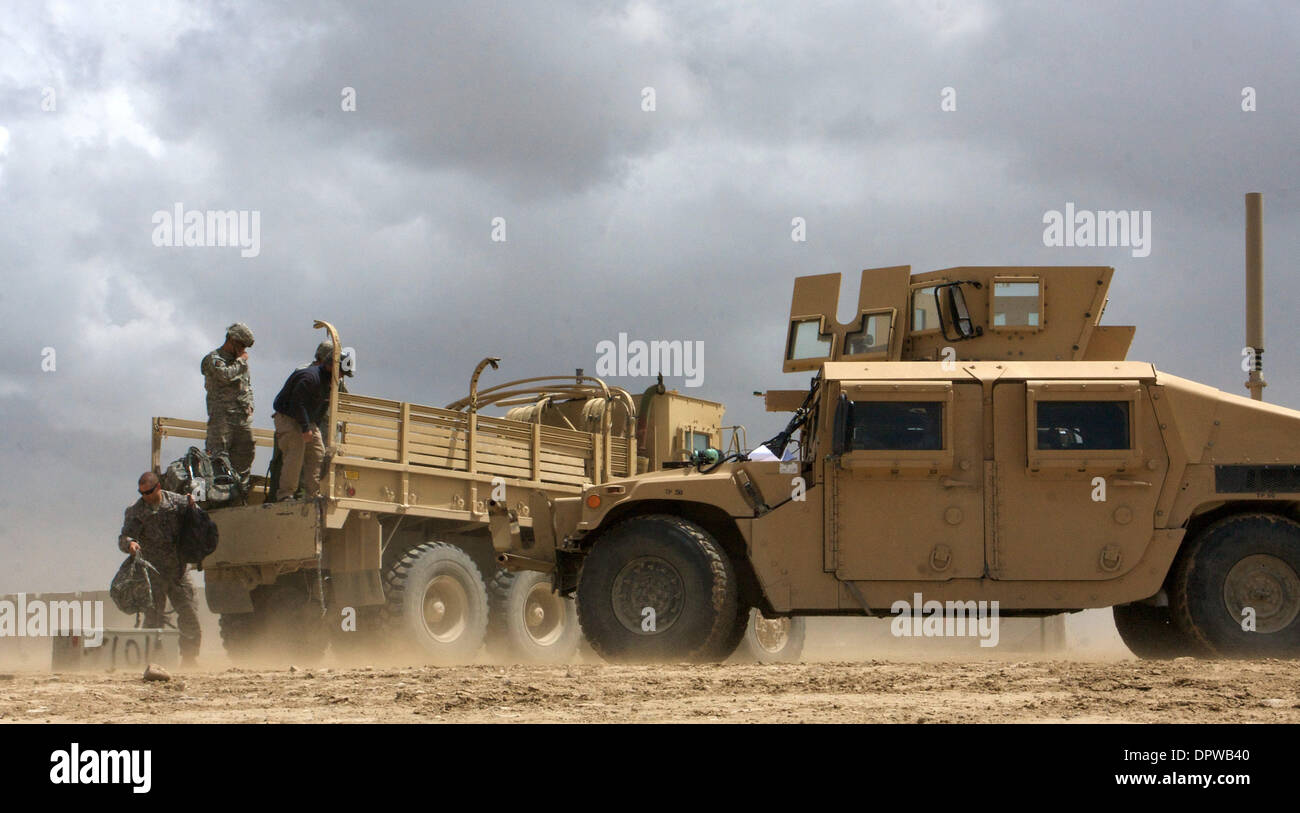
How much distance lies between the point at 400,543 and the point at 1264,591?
7.89m

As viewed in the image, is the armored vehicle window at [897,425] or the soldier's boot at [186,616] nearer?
the armored vehicle window at [897,425]

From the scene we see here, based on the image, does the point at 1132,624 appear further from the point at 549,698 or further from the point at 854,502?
the point at 549,698

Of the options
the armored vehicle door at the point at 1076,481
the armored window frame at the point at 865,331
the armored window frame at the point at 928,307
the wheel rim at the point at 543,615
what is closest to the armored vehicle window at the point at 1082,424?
the armored vehicle door at the point at 1076,481

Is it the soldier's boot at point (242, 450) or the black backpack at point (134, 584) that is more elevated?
the soldier's boot at point (242, 450)

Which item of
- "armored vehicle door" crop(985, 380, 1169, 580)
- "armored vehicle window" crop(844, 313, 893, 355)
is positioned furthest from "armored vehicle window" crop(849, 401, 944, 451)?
"armored vehicle window" crop(844, 313, 893, 355)

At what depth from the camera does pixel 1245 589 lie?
30.8ft

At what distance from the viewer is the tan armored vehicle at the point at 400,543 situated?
12.8 meters

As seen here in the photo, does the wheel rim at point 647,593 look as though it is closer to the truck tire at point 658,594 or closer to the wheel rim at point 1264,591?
the truck tire at point 658,594

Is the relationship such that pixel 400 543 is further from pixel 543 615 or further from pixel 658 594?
pixel 658 594

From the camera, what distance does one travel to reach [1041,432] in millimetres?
9531

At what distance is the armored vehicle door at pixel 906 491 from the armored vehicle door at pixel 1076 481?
8.0 inches

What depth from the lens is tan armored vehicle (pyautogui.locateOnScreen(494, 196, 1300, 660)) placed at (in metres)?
9.43

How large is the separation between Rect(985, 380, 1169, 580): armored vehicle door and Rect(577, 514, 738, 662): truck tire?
1.88 meters
